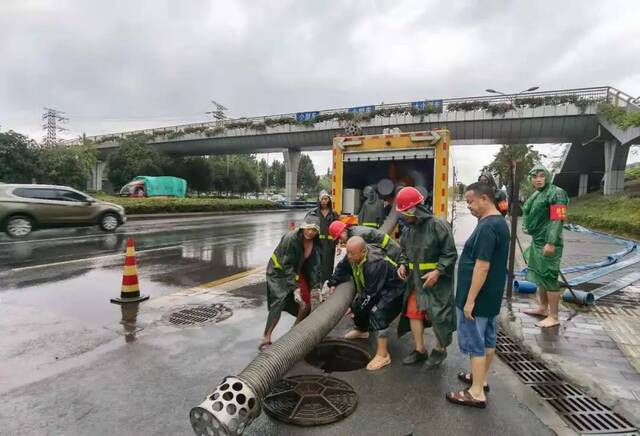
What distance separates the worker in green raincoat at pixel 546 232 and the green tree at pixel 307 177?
91525 mm

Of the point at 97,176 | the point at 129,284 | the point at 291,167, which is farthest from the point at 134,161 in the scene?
the point at 129,284

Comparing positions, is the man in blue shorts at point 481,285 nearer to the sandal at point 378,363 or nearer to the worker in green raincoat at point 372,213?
the sandal at point 378,363

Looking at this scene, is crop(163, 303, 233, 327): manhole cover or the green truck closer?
crop(163, 303, 233, 327): manhole cover

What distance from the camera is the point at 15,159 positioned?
36.8 meters

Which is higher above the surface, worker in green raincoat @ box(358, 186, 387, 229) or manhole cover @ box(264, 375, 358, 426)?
worker in green raincoat @ box(358, 186, 387, 229)

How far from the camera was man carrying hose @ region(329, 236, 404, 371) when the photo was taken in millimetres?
3785

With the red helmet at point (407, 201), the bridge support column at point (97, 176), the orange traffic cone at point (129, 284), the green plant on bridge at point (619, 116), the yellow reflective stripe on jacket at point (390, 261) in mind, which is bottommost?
the orange traffic cone at point (129, 284)

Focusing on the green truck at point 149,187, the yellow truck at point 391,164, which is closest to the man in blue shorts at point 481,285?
the yellow truck at point 391,164

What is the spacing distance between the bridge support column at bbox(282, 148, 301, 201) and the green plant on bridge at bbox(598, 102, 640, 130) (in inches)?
928

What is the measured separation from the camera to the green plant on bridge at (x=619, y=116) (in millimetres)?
19984

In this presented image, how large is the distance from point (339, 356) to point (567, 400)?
2.02m

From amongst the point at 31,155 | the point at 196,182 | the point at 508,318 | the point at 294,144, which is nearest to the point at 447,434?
the point at 508,318

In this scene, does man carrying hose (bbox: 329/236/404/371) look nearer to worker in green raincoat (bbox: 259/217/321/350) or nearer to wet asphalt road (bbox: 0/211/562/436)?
wet asphalt road (bbox: 0/211/562/436)

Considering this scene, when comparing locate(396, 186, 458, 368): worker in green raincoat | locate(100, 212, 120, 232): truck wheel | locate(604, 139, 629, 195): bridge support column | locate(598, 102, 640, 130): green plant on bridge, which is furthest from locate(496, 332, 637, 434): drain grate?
locate(604, 139, 629, 195): bridge support column
